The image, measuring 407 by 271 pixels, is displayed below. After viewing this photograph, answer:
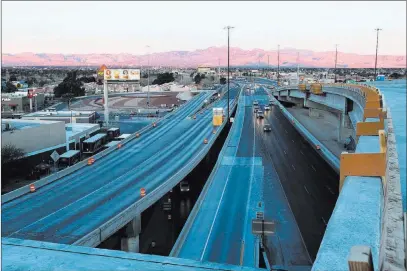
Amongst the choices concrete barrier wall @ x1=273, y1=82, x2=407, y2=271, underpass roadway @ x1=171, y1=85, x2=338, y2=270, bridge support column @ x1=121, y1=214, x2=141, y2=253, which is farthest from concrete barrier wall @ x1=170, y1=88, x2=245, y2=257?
concrete barrier wall @ x1=273, y1=82, x2=407, y2=271

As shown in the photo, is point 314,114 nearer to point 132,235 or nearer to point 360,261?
point 132,235

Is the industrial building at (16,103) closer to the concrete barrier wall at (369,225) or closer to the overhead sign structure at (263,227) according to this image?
the overhead sign structure at (263,227)

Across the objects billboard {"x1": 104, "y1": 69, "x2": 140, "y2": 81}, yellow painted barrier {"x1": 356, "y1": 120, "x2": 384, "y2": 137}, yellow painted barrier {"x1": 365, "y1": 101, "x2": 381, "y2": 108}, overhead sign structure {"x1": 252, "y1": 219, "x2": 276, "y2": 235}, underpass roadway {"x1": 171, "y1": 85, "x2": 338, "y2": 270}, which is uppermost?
billboard {"x1": 104, "y1": 69, "x2": 140, "y2": 81}

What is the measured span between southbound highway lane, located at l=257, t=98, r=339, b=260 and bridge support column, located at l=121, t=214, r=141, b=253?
6340mm

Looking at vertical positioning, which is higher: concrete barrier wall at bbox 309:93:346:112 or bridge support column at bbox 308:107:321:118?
concrete barrier wall at bbox 309:93:346:112

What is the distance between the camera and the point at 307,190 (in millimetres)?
20656

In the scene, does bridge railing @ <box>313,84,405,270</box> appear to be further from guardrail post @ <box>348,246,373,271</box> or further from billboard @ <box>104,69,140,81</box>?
billboard @ <box>104,69,140,81</box>

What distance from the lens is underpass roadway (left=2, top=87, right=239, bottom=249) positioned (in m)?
14.1

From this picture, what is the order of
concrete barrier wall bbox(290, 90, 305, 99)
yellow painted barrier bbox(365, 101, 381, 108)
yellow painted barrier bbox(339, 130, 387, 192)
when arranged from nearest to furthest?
yellow painted barrier bbox(339, 130, 387, 192)
yellow painted barrier bbox(365, 101, 381, 108)
concrete barrier wall bbox(290, 90, 305, 99)

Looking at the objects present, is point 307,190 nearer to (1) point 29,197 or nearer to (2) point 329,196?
(2) point 329,196

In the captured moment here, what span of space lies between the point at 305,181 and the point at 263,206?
5.05 meters

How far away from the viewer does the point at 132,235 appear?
674 inches

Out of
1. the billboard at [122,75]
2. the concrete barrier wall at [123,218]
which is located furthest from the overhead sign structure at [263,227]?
the billboard at [122,75]

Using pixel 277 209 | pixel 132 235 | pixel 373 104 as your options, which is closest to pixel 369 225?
pixel 373 104
